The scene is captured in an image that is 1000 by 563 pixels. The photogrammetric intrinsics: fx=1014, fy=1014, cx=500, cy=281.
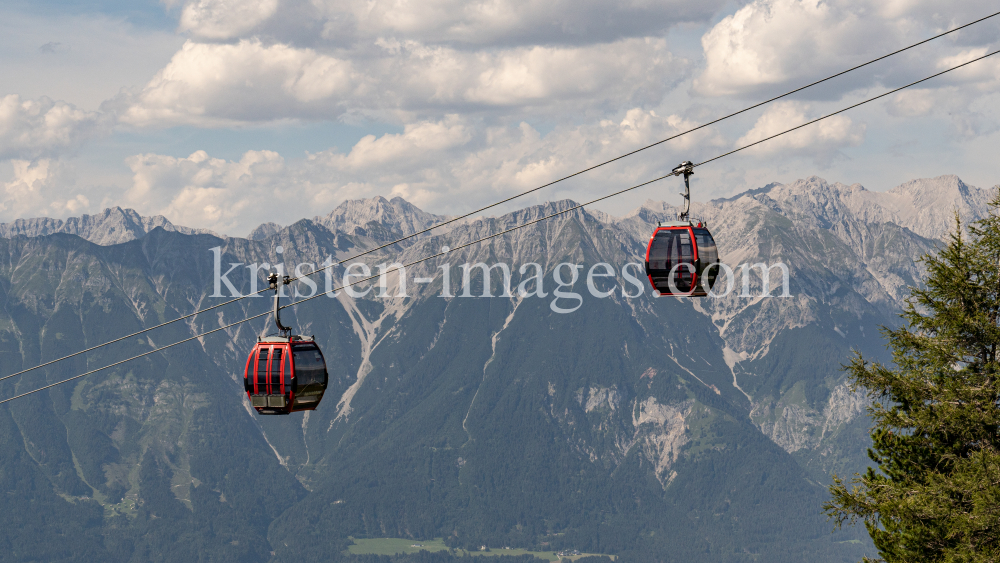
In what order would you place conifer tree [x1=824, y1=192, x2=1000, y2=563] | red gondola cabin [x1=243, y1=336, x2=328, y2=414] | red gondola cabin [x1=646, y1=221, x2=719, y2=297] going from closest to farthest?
1. conifer tree [x1=824, y1=192, x2=1000, y2=563]
2. red gondola cabin [x1=243, y1=336, x2=328, y2=414]
3. red gondola cabin [x1=646, y1=221, x2=719, y2=297]

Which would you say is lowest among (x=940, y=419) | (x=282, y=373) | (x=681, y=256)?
(x=940, y=419)

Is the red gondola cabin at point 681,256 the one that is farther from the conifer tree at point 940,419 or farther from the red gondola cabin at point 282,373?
the red gondola cabin at point 282,373

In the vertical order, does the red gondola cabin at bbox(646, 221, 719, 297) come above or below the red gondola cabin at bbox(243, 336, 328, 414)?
above

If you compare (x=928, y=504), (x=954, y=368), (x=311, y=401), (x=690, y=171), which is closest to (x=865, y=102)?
(x=690, y=171)

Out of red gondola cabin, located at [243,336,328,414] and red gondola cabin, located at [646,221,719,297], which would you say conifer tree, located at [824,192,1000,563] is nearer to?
red gondola cabin, located at [646,221,719,297]

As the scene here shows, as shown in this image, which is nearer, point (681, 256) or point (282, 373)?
point (282, 373)

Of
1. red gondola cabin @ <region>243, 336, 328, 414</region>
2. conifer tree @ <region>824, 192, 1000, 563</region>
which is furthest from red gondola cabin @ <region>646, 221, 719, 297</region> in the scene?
red gondola cabin @ <region>243, 336, 328, 414</region>

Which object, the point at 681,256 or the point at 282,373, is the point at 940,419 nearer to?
the point at 681,256

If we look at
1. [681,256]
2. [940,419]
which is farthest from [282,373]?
[940,419]

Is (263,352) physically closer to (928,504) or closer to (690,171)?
(690,171)
